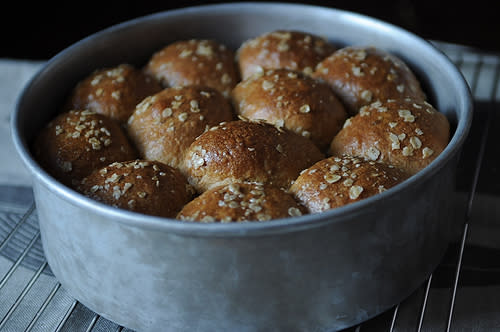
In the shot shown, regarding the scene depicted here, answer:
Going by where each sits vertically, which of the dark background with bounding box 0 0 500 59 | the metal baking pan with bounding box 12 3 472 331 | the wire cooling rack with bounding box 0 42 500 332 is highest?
the metal baking pan with bounding box 12 3 472 331

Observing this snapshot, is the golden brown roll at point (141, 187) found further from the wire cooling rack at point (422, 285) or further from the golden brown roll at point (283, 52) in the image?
the golden brown roll at point (283, 52)

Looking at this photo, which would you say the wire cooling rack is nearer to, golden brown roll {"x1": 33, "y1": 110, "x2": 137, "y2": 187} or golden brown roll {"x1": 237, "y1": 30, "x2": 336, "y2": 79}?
golden brown roll {"x1": 33, "y1": 110, "x2": 137, "y2": 187}

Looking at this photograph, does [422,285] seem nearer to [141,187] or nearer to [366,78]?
[366,78]

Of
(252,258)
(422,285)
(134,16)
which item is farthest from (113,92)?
(134,16)

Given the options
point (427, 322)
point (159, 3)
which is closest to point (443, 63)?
point (427, 322)

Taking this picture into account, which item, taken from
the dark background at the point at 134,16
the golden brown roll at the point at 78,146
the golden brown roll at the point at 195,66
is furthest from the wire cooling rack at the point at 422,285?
the dark background at the point at 134,16

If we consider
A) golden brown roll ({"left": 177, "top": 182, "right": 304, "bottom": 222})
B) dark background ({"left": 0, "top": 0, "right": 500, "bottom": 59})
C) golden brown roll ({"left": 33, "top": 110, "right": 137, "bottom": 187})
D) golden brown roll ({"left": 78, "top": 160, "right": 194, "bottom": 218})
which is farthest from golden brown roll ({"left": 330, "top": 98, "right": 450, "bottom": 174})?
dark background ({"left": 0, "top": 0, "right": 500, "bottom": 59})

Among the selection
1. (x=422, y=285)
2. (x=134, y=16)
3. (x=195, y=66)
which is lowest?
(x=134, y=16)
